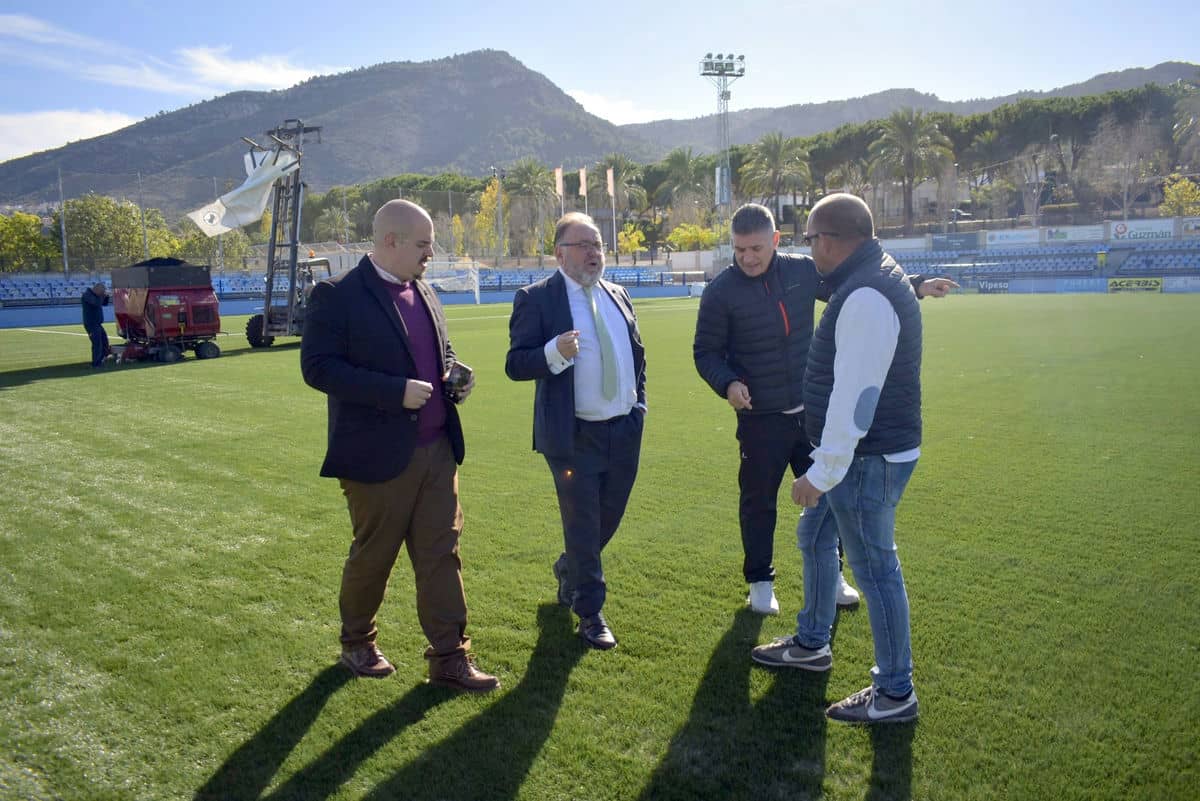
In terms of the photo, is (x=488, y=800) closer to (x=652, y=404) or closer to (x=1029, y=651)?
(x=1029, y=651)

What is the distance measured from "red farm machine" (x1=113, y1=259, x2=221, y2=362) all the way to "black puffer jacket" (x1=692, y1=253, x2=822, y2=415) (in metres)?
15.0

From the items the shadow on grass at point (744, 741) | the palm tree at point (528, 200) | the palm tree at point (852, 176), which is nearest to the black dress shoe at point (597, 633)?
the shadow on grass at point (744, 741)

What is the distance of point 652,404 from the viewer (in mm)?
10344

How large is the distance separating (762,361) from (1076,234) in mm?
56797

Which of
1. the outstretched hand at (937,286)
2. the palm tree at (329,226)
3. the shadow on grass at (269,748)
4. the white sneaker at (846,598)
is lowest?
the shadow on grass at (269,748)

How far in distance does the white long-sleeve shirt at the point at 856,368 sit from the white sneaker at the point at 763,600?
1471 mm

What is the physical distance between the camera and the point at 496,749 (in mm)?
2988

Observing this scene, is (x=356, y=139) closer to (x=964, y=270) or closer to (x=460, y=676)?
(x=964, y=270)

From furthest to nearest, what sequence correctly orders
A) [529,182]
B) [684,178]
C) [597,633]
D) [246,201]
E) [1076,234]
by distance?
[684,178] < [529,182] < [1076,234] < [246,201] < [597,633]

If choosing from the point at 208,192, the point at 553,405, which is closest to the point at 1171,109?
the point at 208,192

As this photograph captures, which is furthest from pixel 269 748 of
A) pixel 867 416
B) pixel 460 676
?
pixel 867 416

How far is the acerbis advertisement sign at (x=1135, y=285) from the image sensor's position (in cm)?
3841

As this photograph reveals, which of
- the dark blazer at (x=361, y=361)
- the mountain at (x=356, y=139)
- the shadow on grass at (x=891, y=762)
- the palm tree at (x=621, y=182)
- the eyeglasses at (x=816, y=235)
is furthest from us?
the mountain at (x=356, y=139)

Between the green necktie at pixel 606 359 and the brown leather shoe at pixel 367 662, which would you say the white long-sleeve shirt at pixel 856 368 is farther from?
the brown leather shoe at pixel 367 662
